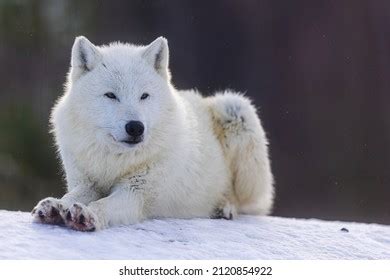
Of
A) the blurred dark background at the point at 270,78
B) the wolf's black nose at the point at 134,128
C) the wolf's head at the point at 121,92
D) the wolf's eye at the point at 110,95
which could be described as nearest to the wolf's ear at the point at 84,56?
the wolf's head at the point at 121,92

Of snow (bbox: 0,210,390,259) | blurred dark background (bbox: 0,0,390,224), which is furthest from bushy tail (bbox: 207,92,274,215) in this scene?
blurred dark background (bbox: 0,0,390,224)

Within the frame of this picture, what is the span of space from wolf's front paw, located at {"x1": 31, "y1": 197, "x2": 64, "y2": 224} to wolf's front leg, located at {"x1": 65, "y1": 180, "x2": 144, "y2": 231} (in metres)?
0.10

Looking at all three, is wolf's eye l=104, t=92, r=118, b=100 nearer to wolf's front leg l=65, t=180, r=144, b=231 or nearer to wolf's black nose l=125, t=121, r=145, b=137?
wolf's black nose l=125, t=121, r=145, b=137

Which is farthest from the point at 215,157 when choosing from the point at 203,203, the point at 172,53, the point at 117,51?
the point at 172,53

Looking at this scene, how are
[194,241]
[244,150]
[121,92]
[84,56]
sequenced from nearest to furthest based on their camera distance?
[194,241]
[121,92]
[84,56]
[244,150]

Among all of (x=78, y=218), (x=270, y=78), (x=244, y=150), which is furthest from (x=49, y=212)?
(x=270, y=78)

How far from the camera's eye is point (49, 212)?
5410mm

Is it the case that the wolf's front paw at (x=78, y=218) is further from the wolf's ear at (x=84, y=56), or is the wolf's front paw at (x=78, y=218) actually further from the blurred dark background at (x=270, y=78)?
the blurred dark background at (x=270, y=78)

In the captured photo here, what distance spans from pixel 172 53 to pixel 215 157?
8.42 meters

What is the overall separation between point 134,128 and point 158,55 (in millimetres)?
1121

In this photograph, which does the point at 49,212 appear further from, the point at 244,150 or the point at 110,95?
the point at 244,150

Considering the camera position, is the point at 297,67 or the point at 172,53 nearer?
the point at 172,53

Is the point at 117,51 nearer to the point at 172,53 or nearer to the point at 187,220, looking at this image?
the point at 187,220

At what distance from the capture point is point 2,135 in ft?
52.2
